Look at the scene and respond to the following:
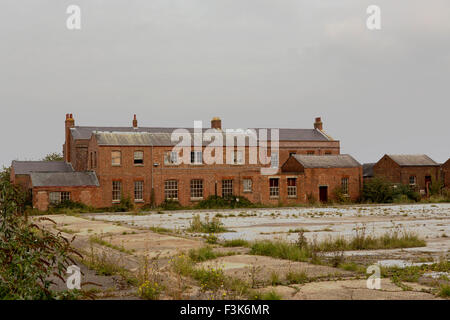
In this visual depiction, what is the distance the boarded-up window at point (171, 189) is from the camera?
41562 mm

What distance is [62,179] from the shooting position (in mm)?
38469

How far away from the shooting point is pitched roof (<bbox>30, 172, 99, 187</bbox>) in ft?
123

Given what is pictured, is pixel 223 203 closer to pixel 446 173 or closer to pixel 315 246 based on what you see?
pixel 446 173

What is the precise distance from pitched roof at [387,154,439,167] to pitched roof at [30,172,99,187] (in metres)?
31.0

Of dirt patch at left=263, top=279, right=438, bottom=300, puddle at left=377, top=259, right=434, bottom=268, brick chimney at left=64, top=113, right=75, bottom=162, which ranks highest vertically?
brick chimney at left=64, top=113, right=75, bottom=162

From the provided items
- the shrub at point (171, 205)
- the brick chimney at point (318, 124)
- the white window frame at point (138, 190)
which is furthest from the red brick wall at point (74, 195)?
the brick chimney at point (318, 124)

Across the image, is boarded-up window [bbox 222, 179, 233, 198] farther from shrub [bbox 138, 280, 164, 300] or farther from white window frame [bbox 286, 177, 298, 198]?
shrub [bbox 138, 280, 164, 300]

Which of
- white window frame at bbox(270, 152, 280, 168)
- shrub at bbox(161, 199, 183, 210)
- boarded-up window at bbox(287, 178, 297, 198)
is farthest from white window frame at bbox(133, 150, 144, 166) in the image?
white window frame at bbox(270, 152, 280, 168)
